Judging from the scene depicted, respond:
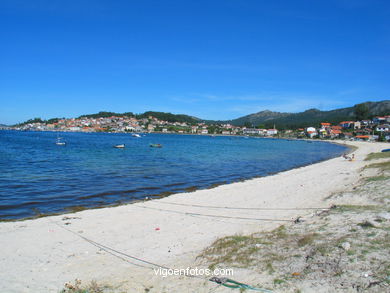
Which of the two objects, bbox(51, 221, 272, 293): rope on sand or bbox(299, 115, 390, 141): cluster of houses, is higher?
bbox(299, 115, 390, 141): cluster of houses

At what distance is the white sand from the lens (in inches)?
225

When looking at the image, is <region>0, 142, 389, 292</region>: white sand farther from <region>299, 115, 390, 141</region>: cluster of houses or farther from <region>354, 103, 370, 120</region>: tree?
<region>354, 103, 370, 120</region>: tree

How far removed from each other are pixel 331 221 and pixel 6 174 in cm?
2294

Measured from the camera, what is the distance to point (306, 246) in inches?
246

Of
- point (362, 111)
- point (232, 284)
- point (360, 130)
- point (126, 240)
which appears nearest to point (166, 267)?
point (232, 284)

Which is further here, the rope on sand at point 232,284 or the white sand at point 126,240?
the white sand at point 126,240

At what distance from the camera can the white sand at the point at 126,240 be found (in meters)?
5.70

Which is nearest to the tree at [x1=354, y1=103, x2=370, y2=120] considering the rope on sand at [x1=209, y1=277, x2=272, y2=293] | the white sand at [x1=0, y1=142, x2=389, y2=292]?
the white sand at [x1=0, y1=142, x2=389, y2=292]

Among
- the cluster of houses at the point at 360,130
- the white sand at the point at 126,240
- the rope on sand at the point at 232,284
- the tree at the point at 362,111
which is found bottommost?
the white sand at the point at 126,240

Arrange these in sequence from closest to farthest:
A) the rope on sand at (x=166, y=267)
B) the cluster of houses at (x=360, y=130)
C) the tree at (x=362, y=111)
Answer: the rope on sand at (x=166, y=267)
the cluster of houses at (x=360, y=130)
the tree at (x=362, y=111)

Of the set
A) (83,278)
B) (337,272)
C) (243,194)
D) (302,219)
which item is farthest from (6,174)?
(337,272)

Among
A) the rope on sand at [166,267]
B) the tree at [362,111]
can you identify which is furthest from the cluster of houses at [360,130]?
the rope on sand at [166,267]

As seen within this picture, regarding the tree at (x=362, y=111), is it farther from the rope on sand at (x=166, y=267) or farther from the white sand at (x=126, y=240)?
the rope on sand at (x=166, y=267)

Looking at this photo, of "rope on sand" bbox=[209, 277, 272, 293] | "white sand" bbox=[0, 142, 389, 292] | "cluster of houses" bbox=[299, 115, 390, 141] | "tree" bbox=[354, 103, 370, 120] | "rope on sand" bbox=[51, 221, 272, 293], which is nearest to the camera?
"rope on sand" bbox=[209, 277, 272, 293]
